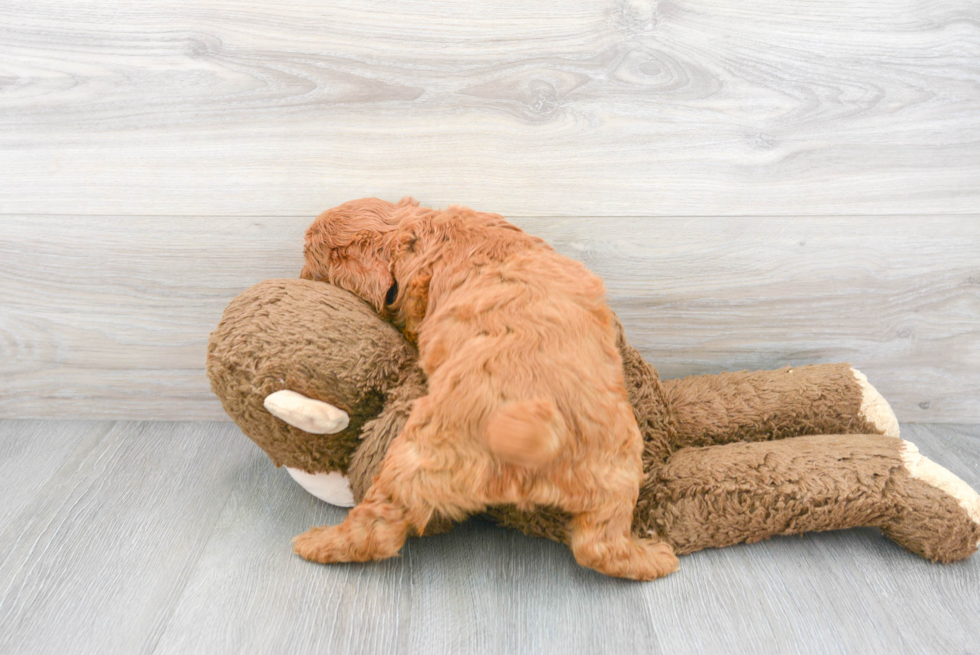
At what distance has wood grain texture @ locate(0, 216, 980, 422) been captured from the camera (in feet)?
3.53

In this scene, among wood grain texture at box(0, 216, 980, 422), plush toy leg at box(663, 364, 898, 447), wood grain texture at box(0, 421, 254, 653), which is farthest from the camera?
wood grain texture at box(0, 216, 980, 422)

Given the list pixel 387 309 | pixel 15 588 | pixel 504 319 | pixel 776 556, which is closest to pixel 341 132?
pixel 387 309

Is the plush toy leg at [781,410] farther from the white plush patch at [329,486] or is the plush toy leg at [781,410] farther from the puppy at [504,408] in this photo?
the white plush patch at [329,486]

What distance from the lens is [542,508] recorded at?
84 cm

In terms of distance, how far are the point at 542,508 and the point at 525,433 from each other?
0.23m

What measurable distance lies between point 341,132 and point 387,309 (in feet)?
1.07

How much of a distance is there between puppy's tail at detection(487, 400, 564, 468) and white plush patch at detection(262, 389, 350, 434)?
24 centimetres

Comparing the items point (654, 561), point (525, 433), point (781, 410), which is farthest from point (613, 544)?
point (781, 410)

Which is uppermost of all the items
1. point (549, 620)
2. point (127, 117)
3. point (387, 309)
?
point (127, 117)

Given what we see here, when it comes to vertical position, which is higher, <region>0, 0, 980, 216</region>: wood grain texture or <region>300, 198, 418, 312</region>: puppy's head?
<region>0, 0, 980, 216</region>: wood grain texture

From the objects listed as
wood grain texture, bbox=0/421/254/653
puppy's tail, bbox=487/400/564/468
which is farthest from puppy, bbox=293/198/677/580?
wood grain texture, bbox=0/421/254/653

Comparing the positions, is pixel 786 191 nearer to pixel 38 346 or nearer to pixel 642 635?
pixel 642 635

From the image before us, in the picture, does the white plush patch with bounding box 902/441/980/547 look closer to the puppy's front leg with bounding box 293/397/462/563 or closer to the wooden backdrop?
the wooden backdrop

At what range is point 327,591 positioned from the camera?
79 cm
